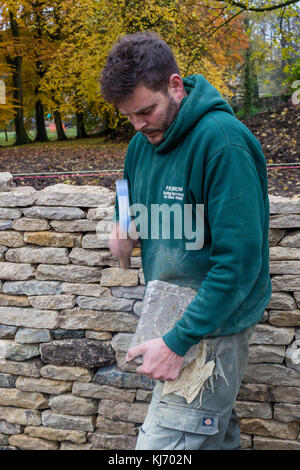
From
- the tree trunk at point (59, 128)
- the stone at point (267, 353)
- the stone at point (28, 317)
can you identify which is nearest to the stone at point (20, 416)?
the stone at point (28, 317)

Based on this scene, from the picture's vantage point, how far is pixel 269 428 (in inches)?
116

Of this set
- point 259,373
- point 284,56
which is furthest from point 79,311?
point 284,56

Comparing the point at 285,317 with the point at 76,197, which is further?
the point at 76,197

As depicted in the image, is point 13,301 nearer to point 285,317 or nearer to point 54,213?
point 54,213

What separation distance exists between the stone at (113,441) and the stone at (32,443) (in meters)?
0.31

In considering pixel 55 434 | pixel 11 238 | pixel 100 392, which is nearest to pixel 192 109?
pixel 11 238

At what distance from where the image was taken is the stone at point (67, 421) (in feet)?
10.4

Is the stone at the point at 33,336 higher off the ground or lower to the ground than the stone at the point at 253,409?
higher

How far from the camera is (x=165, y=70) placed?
5.33 feet

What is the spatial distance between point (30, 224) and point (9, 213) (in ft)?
0.57

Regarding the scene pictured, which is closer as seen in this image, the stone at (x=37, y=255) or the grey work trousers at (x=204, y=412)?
the grey work trousers at (x=204, y=412)

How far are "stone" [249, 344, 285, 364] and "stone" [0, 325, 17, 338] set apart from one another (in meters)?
1.63

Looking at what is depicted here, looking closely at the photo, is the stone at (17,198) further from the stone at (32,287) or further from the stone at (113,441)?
the stone at (113,441)

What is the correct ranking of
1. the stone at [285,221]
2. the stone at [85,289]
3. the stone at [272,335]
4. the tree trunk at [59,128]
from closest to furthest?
the stone at [285,221] → the stone at [272,335] → the stone at [85,289] → the tree trunk at [59,128]
